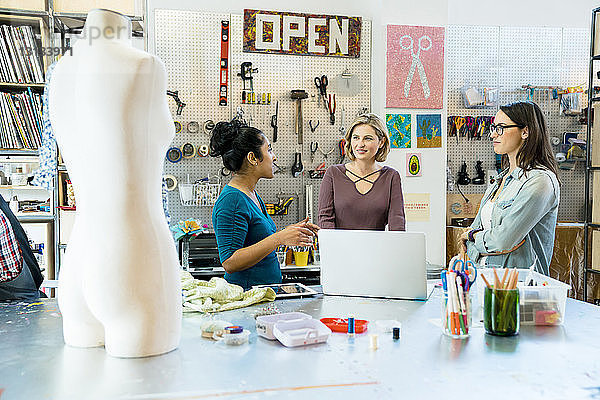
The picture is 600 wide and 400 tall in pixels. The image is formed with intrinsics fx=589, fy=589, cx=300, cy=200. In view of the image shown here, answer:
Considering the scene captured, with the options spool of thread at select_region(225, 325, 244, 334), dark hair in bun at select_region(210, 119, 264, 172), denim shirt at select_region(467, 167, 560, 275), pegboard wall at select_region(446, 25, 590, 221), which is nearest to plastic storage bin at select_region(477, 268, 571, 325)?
spool of thread at select_region(225, 325, 244, 334)

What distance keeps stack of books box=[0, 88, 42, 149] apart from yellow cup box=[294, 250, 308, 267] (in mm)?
1851

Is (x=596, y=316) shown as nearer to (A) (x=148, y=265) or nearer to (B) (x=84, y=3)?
(A) (x=148, y=265)

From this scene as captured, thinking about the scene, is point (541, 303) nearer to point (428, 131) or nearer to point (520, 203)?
point (520, 203)

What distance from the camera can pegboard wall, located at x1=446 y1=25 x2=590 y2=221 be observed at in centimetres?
511

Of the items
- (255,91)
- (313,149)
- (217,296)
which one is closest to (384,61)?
(313,149)

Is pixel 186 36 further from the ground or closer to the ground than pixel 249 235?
further from the ground

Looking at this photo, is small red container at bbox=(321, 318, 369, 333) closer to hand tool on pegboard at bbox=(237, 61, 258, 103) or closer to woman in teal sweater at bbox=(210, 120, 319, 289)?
woman in teal sweater at bbox=(210, 120, 319, 289)

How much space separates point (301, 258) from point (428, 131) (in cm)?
138

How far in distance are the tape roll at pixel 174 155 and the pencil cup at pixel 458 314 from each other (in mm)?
3266

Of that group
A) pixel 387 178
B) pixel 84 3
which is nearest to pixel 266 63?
pixel 84 3

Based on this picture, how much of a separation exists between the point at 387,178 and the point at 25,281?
174 cm

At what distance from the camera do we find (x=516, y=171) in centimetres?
270

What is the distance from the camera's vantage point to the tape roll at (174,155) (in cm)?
449

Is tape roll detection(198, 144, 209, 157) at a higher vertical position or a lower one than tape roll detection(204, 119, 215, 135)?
A: lower
